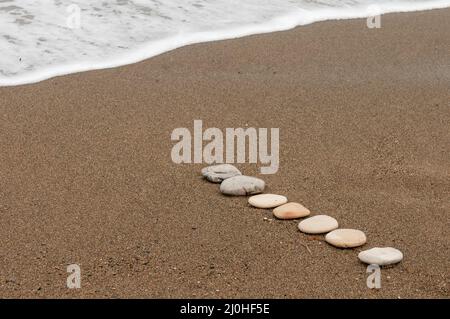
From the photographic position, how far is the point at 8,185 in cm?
345

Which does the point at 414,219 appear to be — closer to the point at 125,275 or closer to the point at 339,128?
the point at 339,128

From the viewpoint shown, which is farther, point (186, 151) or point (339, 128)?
point (339, 128)

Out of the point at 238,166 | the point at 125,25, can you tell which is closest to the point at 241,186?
the point at 238,166

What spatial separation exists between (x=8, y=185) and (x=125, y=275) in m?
1.02

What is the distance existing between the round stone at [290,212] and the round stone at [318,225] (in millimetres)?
59

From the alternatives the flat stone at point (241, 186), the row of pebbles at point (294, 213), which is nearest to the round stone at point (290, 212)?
the row of pebbles at point (294, 213)

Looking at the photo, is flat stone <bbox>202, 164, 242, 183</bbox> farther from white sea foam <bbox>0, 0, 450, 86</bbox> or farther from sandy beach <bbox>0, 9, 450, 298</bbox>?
white sea foam <bbox>0, 0, 450, 86</bbox>

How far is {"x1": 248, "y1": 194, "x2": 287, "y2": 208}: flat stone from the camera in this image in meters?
3.31

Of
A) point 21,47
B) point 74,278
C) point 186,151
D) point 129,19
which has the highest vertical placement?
point 129,19

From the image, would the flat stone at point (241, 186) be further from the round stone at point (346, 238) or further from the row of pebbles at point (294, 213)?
the round stone at point (346, 238)

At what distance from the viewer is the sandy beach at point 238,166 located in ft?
9.16

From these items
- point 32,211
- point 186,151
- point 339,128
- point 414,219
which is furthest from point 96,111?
point 414,219

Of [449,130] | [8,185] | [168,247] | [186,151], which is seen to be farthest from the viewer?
[449,130]

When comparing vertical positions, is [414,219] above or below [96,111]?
below
